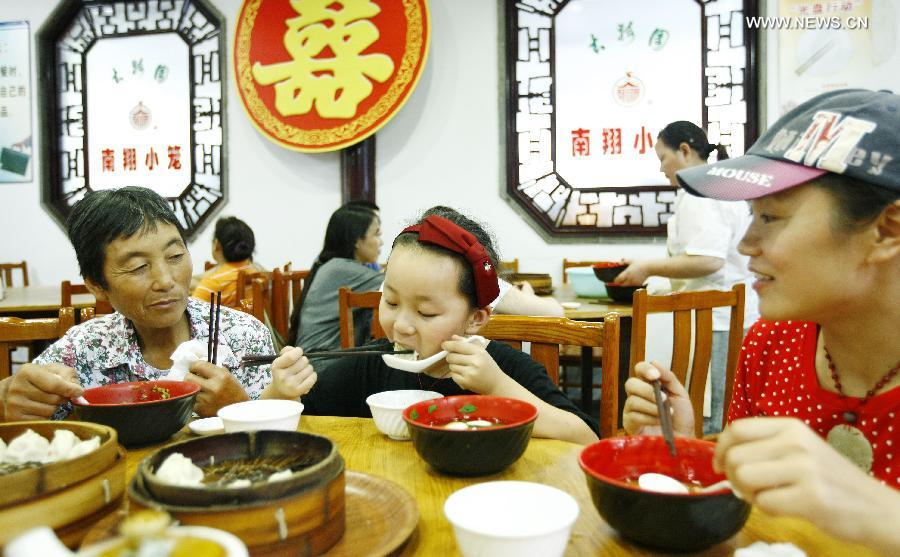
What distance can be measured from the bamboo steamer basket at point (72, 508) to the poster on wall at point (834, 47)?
5370 millimetres

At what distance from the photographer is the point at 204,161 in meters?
6.02

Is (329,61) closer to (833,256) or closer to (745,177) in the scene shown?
(745,177)

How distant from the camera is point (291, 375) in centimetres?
147

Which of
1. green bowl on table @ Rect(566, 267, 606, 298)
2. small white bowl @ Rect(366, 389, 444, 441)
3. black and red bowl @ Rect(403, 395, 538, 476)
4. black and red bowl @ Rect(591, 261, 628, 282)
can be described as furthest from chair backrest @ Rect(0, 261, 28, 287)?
black and red bowl @ Rect(403, 395, 538, 476)

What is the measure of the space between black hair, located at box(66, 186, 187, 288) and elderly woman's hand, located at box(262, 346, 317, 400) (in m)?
0.66

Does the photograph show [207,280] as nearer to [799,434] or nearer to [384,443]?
[384,443]

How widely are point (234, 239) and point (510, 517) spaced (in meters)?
4.11

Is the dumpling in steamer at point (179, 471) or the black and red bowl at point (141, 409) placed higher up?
the dumpling in steamer at point (179, 471)

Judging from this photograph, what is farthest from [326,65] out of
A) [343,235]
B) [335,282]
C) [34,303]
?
[34,303]

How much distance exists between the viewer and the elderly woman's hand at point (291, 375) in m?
1.46

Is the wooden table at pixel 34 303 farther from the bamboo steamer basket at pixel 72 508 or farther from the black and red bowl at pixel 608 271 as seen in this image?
the bamboo steamer basket at pixel 72 508

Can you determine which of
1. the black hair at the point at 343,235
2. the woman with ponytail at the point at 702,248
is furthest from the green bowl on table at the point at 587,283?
the black hair at the point at 343,235

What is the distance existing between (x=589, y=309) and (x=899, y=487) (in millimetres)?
2266

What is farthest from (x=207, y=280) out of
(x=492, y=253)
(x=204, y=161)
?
(x=492, y=253)
